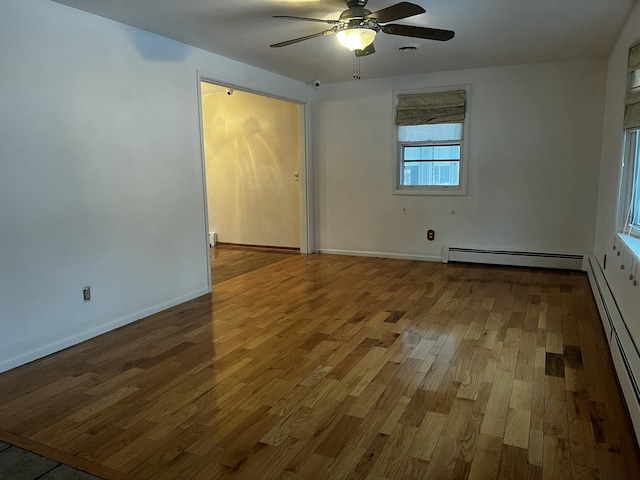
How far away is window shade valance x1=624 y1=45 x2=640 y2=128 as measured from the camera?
3170 millimetres

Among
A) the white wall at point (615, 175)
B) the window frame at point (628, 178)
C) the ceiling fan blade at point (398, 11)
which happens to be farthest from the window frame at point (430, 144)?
the ceiling fan blade at point (398, 11)

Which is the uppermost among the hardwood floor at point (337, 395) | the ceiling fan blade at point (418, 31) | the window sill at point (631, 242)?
the ceiling fan blade at point (418, 31)

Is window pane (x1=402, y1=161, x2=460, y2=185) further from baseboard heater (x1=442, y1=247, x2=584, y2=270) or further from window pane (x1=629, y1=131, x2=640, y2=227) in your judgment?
window pane (x1=629, y1=131, x2=640, y2=227)

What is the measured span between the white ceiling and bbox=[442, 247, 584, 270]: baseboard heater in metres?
2.15

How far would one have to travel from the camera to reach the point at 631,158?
11.6 feet

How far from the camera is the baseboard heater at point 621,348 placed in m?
2.12

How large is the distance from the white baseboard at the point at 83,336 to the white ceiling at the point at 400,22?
227 centimetres

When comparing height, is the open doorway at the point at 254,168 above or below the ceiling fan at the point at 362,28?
below

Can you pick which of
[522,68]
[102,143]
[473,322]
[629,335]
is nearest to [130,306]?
[102,143]

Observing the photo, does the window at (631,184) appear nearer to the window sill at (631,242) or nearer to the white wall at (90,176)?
the window sill at (631,242)

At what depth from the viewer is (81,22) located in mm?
3199

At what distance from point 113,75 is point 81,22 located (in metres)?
0.39

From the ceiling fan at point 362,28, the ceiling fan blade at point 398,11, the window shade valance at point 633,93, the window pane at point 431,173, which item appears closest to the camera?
the ceiling fan blade at point 398,11

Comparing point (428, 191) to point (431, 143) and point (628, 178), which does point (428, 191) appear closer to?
point (431, 143)
